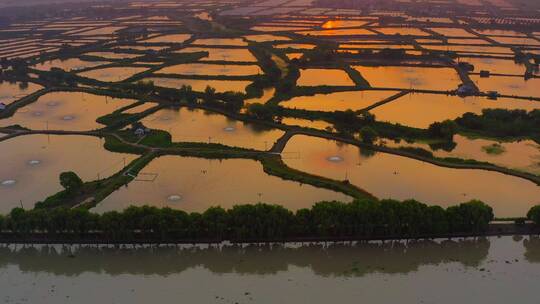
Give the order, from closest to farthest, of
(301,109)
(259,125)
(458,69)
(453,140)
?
1. (453,140)
2. (259,125)
3. (301,109)
4. (458,69)

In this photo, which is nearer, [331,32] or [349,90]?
[349,90]

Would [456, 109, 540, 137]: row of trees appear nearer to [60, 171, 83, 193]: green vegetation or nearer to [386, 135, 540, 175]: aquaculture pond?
[386, 135, 540, 175]: aquaculture pond

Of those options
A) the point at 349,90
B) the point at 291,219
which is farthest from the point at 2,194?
the point at 349,90

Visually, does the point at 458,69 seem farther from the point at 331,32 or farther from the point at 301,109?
the point at 331,32

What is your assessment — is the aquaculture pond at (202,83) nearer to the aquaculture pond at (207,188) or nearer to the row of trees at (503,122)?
the aquaculture pond at (207,188)

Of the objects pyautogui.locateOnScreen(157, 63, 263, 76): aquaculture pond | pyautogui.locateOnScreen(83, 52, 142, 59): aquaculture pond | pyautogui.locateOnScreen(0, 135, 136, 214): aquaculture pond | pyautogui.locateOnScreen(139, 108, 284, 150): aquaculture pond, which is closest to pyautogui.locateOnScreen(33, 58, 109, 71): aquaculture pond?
pyautogui.locateOnScreen(83, 52, 142, 59): aquaculture pond

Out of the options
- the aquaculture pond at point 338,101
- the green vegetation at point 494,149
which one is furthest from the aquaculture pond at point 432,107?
the green vegetation at point 494,149
